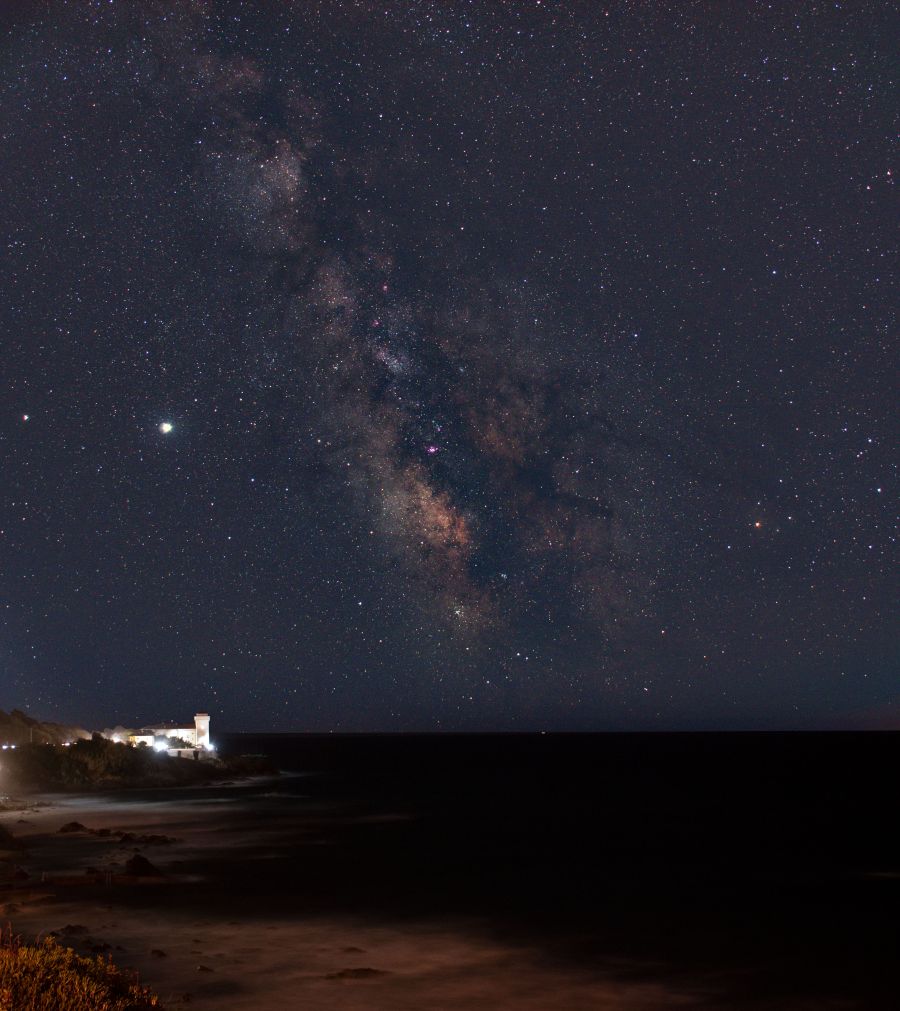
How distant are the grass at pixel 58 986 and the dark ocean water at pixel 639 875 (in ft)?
36.8

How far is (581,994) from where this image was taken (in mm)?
19031

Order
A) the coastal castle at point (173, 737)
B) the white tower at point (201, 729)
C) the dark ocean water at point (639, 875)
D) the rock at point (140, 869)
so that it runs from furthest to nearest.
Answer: the white tower at point (201, 729) < the coastal castle at point (173, 737) < the rock at point (140, 869) < the dark ocean water at point (639, 875)

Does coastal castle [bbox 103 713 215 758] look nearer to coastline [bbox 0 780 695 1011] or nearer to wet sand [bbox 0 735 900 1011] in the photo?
wet sand [bbox 0 735 900 1011]

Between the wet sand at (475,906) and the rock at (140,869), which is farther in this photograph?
the rock at (140,869)

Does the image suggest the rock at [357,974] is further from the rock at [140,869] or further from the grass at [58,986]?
the rock at [140,869]

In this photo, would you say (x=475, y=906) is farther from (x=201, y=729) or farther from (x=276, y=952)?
(x=201, y=729)

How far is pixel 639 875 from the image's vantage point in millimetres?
36000

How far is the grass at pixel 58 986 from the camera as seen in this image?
11.6m

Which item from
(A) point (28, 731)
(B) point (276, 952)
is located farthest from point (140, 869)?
(A) point (28, 731)

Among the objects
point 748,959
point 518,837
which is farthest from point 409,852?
point 748,959

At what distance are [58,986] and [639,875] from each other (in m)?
27.6

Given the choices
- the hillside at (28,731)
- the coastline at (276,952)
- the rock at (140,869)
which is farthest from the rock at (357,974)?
the hillside at (28,731)

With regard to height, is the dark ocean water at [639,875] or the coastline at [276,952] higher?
the coastline at [276,952]

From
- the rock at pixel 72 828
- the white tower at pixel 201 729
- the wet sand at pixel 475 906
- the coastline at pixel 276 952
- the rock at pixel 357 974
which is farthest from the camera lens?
the white tower at pixel 201 729
